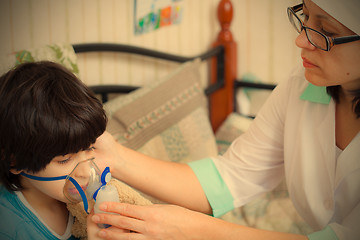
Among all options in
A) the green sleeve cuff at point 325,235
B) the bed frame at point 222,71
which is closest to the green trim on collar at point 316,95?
the green sleeve cuff at point 325,235

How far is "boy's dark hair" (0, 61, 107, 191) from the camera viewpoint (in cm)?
75

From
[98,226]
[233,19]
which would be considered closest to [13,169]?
[98,226]

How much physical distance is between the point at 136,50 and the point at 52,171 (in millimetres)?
996

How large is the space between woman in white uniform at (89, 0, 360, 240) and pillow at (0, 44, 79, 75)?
0.39 metres

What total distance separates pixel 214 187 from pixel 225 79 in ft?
3.63

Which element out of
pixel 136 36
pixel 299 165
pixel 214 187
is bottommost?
pixel 214 187

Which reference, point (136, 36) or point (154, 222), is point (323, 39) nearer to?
point (154, 222)

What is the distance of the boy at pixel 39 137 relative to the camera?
75 cm

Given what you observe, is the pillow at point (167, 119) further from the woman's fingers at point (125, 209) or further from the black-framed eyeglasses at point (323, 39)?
the black-framed eyeglasses at point (323, 39)

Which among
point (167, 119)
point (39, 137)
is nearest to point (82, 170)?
point (39, 137)

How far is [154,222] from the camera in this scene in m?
0.81

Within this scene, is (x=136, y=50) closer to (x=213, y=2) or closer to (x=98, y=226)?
(x=213, y=2)

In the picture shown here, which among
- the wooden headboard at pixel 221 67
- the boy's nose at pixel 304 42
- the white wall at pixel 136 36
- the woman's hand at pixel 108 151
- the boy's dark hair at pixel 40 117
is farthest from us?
the wooden headboard at pixel 221 67

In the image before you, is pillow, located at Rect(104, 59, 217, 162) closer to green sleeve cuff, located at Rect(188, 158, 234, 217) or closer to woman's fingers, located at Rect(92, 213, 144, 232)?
green sleeve cuff, located at Rect(188, 158, 234, 217)
